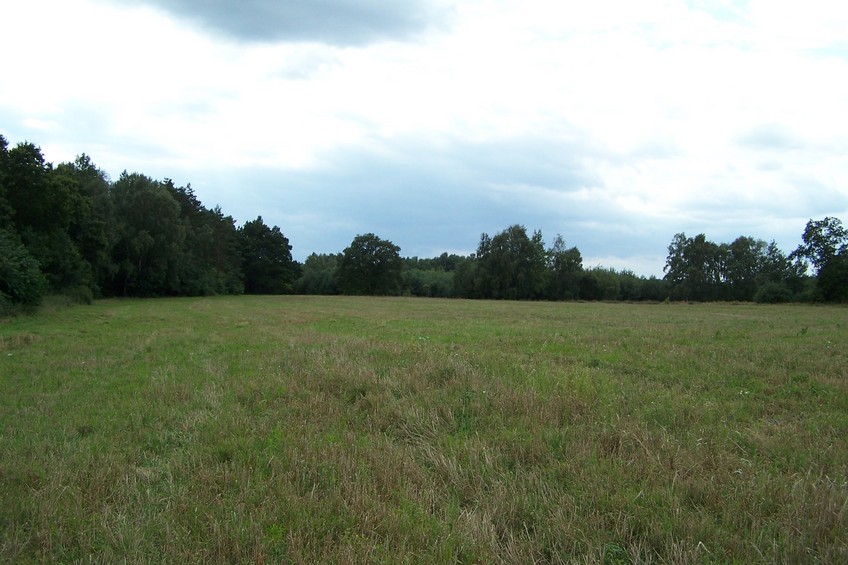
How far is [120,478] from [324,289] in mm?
118685

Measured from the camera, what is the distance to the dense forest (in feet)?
125

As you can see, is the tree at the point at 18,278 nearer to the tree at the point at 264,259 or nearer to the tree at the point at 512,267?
the tree at the point at 264,259

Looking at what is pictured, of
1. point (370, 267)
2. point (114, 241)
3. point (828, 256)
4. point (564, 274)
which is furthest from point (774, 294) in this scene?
point (114, 241)

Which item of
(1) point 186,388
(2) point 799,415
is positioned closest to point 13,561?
(1) point 186,388

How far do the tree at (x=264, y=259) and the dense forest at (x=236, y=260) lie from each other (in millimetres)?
208

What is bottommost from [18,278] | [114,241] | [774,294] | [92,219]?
[18,278]

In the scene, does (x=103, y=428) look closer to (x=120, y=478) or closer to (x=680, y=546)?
(x=120, y=478)

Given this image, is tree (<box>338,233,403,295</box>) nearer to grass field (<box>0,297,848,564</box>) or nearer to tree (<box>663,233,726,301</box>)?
tree (<box>663,233,726,301</box>)

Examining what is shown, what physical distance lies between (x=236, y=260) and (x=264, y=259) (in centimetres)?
843

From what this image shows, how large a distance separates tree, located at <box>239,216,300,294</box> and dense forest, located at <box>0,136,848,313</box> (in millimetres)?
208

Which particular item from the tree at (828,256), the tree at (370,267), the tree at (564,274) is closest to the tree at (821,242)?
the tree at (828,256)

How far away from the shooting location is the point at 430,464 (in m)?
5.14

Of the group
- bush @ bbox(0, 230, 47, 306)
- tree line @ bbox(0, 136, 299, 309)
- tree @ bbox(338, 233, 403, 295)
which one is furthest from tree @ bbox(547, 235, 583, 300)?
bush @ bbox(0, 230, 47, 306)

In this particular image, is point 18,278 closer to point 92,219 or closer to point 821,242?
point 92,219
